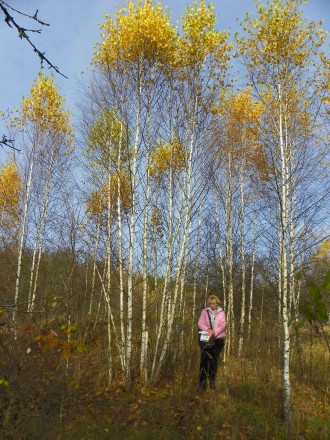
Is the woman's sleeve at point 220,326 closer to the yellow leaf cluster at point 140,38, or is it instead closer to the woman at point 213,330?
the woman at point 213,330

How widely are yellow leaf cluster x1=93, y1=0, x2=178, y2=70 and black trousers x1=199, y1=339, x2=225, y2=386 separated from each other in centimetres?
611

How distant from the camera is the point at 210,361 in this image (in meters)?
6.65

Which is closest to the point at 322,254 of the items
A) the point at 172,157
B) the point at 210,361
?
the point at 172,157

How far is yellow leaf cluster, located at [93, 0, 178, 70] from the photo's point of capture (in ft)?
26.6

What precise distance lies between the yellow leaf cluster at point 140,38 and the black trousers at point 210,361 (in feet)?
20.0

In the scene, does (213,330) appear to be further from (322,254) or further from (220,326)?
(322,254)

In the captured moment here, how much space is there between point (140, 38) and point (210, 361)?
6.82 metres

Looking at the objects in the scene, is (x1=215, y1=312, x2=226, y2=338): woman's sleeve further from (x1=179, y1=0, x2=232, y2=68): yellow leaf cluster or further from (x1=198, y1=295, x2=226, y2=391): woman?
(x1=179, y1=0, x2=232, y2=68): yellow leaf cluster

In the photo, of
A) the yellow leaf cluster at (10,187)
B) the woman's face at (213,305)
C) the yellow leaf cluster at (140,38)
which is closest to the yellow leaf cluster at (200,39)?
the yellow leaf cluster at (140,38)

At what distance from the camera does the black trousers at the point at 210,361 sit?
21.2ft

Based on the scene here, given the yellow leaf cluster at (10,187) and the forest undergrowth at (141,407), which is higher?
the yellow leaf cluster at (10,187)

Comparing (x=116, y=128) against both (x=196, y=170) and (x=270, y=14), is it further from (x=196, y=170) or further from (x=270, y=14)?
(x=270, y=14)

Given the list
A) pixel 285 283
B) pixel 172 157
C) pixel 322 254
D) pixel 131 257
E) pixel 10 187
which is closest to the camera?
→ pixel 285 283

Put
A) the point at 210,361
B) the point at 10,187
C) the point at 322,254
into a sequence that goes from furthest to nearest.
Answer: the point at 322,254, the point at 10,187, the point at 210,361
